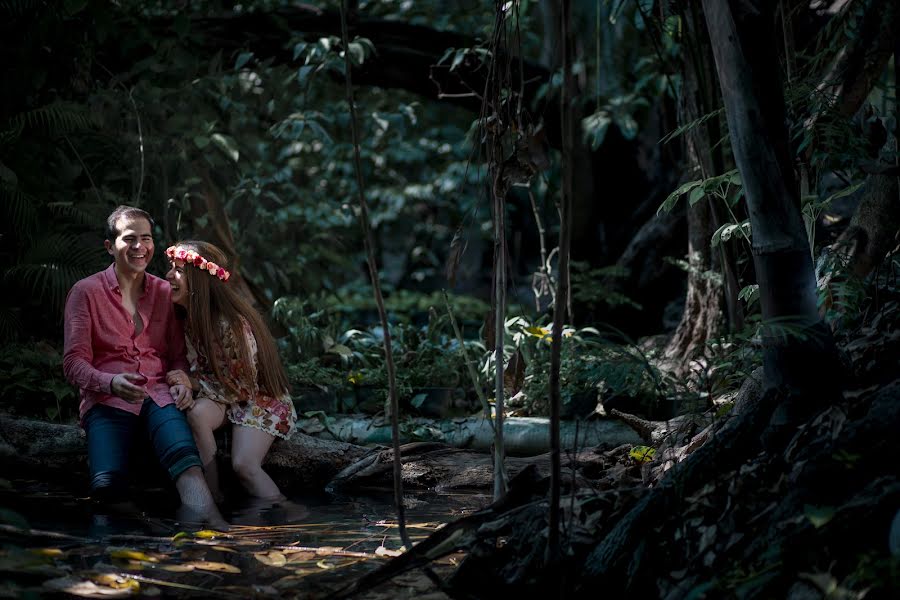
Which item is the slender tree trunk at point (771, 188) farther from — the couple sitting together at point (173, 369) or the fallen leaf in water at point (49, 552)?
the couple sitting together at point (173, 369)

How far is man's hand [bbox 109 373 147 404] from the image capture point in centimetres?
355

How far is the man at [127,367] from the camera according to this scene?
11.7 ft

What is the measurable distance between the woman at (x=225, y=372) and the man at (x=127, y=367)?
10 cm

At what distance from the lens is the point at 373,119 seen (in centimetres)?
724

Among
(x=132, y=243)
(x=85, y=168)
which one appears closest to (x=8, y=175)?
(x=85, y=168)

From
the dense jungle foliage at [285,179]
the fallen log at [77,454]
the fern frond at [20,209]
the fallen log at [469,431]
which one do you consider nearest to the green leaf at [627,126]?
the dense jungle foliage at [285,179]

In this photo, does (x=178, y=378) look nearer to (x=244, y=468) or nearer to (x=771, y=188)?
(x=244, y=468)

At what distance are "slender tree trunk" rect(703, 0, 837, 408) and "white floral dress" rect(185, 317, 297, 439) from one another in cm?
244

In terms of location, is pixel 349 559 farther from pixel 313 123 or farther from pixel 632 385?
pixel 313 123

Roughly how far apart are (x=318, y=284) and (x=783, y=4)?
14.4ft

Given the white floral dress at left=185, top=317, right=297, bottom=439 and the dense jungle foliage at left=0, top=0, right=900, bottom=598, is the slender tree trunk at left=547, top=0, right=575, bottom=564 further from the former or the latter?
the white floral dress at left=185, top=317, right=297, bottom=439

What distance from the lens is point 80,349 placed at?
→ 3.66 metres

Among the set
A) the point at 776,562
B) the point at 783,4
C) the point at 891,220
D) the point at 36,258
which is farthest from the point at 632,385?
the point at 36,258

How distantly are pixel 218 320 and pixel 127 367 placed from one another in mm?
449
